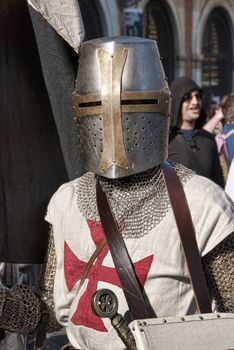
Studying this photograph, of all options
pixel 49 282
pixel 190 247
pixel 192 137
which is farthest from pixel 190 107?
pixel 190 247

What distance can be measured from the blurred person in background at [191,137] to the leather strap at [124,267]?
2.44m

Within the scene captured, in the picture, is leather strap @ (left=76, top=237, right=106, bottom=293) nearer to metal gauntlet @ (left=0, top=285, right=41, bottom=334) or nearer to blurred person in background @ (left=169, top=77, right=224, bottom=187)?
metal gauntlet @ (left=0, top=285, right=41, bottom=334)

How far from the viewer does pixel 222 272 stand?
1.96 m

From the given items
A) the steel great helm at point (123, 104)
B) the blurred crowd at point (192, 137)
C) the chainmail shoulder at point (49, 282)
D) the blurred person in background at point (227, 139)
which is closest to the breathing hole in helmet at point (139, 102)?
the steel great helm at point (123, 104)

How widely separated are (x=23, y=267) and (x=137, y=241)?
1318mm

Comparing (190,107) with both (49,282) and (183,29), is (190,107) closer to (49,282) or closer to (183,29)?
(49,282)

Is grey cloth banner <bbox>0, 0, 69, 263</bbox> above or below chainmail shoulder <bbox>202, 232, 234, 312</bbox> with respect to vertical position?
above

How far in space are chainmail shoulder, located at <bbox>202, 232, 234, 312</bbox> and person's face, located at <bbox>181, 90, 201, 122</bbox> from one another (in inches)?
108

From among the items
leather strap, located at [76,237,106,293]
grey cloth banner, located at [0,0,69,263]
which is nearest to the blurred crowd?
grey cloth banner, located at [0,0,69,263]

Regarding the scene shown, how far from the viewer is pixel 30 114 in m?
2.52

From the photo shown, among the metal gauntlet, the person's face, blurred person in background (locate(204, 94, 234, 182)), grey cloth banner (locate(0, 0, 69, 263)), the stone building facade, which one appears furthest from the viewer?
the stone building facade

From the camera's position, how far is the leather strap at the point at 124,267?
6.15 feet

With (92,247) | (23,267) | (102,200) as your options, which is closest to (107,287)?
(92,247)

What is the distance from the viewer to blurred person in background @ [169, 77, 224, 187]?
174 inches
